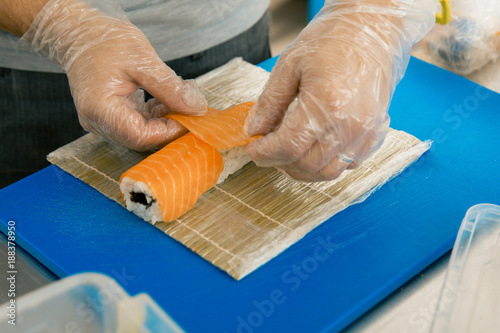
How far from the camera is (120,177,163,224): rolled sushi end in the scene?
4.24ft

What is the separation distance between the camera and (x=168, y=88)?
138cm

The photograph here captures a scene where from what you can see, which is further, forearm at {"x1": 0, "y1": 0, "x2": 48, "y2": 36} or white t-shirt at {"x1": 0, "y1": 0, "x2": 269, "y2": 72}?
white t-shirt at {"x1": 0, "y1": 0, "x2": 269, "y2": 72}

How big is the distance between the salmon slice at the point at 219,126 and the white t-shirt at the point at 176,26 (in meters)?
0.35

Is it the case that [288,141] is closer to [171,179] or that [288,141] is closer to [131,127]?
[171,179]

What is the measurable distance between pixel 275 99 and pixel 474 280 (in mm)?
545

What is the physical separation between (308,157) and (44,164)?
1047 millimetres

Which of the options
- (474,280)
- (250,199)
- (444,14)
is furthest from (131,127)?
(444,14)

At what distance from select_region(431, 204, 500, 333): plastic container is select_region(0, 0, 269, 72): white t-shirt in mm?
964

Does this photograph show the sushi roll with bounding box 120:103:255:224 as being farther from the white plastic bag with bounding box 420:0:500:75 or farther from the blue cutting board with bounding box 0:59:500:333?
the white plastic bag with bounding box 420:0:500:75

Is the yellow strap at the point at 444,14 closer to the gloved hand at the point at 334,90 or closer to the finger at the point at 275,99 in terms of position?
the gloved hand at the point at 334,90

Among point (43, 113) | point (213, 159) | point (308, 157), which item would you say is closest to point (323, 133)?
point (308, 157)

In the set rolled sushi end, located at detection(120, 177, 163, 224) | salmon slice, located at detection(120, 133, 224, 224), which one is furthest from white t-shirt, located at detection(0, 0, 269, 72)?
rolled sushi end, located at detection(120, 177, 163, 224)

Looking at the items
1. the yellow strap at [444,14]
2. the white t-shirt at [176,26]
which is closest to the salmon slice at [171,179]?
the white t-shirt at [176,26]

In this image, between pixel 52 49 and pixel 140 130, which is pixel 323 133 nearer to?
pixel 140 130
